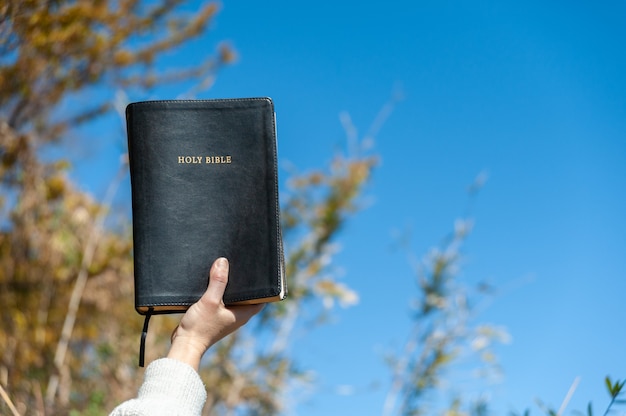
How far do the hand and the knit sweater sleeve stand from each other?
27 millimetres

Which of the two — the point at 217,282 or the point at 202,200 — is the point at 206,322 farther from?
the point at 202,200

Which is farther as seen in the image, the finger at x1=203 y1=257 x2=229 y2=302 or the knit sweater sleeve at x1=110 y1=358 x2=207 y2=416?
the finger at x1=203 y1=257 x2=229 y2=302

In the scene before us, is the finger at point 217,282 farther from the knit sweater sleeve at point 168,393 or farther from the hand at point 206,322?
the knit sweater sleeve at point 168,393

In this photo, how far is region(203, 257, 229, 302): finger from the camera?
1080 millimetres

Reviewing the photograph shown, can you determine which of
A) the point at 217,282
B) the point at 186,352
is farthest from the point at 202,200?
the point at 186,352

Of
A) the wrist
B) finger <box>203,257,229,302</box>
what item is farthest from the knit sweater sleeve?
finger <box>203,257,229,302</box>

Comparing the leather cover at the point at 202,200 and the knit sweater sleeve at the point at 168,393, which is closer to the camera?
the knit sweater sleeve at the point at 168,393

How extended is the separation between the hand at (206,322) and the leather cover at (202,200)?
0.02 m

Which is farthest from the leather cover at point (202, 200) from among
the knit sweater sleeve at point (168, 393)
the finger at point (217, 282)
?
the knit sweater sleeve at point (168, 393)

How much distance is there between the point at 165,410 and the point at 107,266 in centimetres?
291

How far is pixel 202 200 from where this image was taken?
1.16 m

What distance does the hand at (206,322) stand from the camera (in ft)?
→ 3.45

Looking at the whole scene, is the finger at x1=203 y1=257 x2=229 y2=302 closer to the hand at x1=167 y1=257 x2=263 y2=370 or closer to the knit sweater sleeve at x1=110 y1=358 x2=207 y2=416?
the hand at x1=167 y1=257 x2=263 y2=370

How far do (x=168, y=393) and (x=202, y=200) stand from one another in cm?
34
